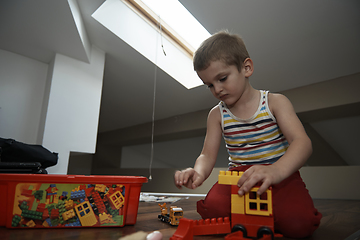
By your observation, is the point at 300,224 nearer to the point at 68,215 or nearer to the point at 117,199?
the point at 117,199

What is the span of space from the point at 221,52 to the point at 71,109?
5.33 feet

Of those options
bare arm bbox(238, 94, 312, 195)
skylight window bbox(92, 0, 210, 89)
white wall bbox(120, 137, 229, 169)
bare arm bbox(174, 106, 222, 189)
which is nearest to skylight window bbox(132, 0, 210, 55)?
skylight window bbox(92, 0, 210, 89)

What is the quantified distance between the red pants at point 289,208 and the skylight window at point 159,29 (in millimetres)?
1812

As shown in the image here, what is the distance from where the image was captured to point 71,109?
1.99 metres

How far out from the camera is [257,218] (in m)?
0.59

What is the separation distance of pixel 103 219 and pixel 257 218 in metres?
0.45

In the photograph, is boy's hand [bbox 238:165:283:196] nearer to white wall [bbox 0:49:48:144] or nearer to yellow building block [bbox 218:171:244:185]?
yellow building block [bbox 218:171:244:185]

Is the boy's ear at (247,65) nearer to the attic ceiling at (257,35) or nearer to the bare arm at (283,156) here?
the bare arm at (283,156)

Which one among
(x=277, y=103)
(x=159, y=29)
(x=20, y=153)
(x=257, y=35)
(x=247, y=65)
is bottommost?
(x=20, y=153)

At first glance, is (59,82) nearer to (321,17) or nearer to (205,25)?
(205,25)

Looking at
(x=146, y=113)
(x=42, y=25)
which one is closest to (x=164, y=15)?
(x=42, y=25)

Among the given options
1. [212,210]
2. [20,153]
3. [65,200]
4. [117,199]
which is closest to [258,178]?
[212,210]

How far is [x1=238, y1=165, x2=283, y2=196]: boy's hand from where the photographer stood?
0.55 metres

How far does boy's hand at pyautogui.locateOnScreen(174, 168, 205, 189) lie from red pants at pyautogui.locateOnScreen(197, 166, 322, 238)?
12cm
